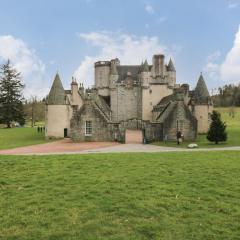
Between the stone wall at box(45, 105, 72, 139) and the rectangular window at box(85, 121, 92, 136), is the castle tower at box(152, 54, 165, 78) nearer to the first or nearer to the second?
the stone wall at box(45, 105, 72, 139)

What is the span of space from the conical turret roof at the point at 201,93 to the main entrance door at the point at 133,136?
46.4ft

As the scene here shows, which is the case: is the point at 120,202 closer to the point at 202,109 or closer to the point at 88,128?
the point at 88,128

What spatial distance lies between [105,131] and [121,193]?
38.1 metres

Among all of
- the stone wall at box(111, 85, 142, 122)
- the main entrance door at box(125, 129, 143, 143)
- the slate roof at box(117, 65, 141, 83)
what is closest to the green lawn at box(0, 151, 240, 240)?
the main entrance door at box(125, 129, 143, 143)

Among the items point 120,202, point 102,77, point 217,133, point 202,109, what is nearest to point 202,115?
point 202,109

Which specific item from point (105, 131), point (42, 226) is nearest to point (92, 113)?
point (105, 131)

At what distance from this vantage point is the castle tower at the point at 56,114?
58.5m

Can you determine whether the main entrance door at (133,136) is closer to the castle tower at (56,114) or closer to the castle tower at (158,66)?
the castle tower at (56,114)

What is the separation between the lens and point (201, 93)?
63.7m

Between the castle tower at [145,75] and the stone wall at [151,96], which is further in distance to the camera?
the stone wall at [151,96]

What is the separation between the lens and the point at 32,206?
44.0 feet

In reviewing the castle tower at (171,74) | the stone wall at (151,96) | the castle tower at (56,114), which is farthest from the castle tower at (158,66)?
the castle tower at (56,114)

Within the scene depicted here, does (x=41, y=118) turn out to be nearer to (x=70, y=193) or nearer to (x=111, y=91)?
(x=111, y=91)

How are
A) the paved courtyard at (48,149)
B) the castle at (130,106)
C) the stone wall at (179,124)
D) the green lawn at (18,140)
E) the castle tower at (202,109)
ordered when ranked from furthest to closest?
1. the castle tower at (202,109)
2. the castle at (130,106)
3. the stone wall at (179,124)
4. the green lawn at (18,140)
5. the paved courtyard at (48,149)
